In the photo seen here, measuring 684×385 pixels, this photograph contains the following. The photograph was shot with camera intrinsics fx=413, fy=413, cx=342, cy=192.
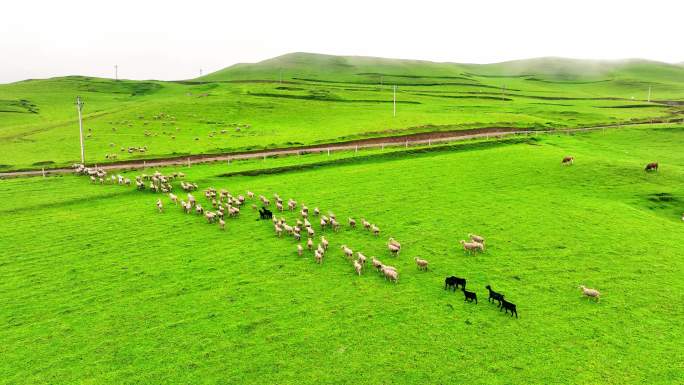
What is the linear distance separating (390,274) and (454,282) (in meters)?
3.59

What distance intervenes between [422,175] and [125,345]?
112 ft

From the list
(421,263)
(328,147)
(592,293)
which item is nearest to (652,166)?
(592,293)

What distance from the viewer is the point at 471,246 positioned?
89.4 ft

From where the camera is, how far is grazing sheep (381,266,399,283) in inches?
939

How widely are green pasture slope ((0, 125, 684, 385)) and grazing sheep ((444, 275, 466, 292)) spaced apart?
1117 mm

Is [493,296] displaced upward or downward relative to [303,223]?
downward

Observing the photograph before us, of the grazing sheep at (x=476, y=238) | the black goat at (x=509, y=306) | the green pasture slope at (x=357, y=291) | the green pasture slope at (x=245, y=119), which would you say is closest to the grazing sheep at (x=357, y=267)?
the green pasture slope at (x=357, y=291)

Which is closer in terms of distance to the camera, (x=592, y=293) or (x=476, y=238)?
(x=592, y=293)

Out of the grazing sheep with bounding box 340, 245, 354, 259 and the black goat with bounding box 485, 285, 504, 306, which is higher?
the grazing sheep with bounding box 340, 245, 354, 259

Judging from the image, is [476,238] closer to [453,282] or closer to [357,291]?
[453,282]

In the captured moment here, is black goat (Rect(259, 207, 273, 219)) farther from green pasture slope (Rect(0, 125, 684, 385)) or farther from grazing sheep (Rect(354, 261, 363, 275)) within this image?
grazing sheep (Rect(354, 261, 363, 275))

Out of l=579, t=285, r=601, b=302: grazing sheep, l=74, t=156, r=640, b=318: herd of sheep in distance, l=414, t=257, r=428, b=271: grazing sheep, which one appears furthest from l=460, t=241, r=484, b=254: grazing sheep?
l=579, t=285, r=601, b=302: grazing sheep

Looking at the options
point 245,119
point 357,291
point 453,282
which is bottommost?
point 357,291

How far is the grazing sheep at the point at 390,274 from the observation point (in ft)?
78.3
